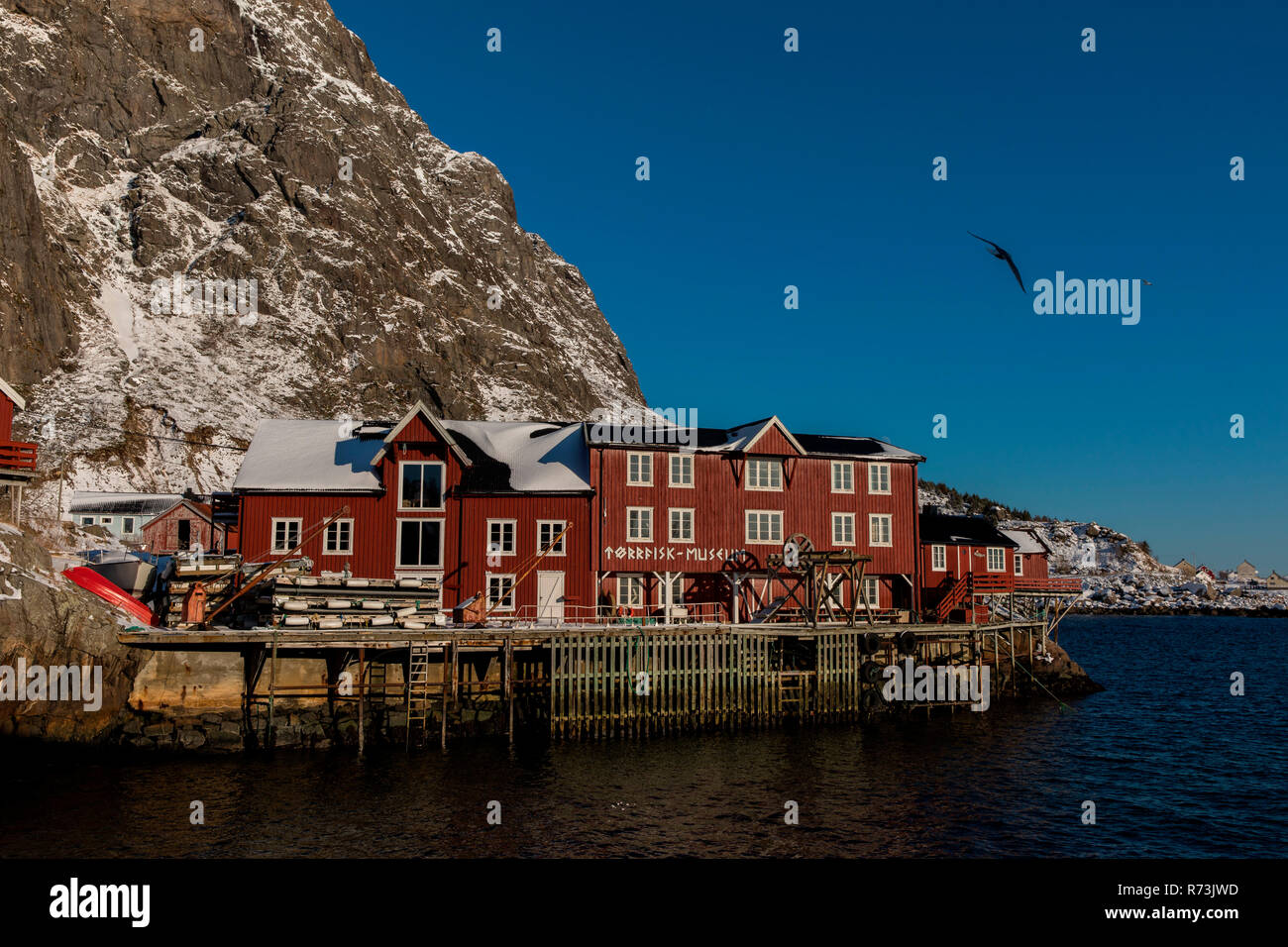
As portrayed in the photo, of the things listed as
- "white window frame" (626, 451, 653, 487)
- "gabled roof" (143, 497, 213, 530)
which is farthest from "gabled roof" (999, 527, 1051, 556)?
"gabled roof" (143, 497, 213, 530)

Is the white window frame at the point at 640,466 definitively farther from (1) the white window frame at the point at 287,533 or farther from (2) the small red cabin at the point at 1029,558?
(2) the small red cabin at the point at 1029,558

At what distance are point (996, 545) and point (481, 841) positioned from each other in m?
39.0

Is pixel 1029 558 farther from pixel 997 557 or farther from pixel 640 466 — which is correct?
Result: pixel 640 466

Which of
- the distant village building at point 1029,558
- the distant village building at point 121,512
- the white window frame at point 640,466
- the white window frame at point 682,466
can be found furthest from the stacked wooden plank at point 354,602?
the distant village building at point 121,512

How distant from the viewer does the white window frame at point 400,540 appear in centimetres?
4362

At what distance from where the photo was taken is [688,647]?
3859 cm

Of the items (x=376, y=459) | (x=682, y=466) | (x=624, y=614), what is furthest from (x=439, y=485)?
(x=682, y=466)

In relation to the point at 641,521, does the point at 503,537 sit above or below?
below

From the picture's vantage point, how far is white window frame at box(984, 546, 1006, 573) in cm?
5347

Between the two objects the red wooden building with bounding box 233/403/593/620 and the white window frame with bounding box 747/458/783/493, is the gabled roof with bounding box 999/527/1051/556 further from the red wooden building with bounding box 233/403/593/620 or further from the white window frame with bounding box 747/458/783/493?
the red wooden building with bounding box 233/403/593/620

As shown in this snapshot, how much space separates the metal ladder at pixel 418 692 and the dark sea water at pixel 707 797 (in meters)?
2.54

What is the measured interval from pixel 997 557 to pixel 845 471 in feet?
39.6

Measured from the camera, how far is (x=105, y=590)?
120ft

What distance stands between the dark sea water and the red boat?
6.55 meters
